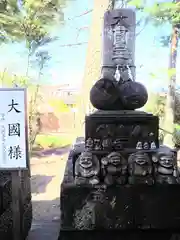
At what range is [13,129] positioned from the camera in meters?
1.81

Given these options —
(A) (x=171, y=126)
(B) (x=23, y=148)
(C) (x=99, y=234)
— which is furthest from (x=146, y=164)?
(A) (x=171, y=126)

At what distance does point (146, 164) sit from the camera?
1.90 m

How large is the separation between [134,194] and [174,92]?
4176 mm

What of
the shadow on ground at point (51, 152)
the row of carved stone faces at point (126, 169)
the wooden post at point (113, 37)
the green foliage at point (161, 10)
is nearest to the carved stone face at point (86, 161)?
the row of carved stone faces at point (126, 169)

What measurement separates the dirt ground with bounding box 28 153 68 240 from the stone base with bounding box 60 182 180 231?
1.53ft

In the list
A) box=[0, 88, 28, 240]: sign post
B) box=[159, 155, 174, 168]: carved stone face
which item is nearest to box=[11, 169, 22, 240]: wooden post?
box=[0, 88, 28, 240]: sign post

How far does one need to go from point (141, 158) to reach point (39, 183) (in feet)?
10.4

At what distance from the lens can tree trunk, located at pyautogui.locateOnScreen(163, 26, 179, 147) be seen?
217 inches

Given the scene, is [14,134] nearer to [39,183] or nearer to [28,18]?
[39,183]

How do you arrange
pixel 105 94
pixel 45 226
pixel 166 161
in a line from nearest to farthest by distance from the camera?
pixel 166 161 → pixel 105 94 → pixel 45 226

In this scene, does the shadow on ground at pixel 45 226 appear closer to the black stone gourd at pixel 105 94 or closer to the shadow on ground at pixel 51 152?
the black stone gourd at pixel 105 94

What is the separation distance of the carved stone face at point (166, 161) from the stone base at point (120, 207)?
135mm

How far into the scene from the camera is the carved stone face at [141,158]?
189 centimetres

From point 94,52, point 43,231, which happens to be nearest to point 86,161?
point 43,231
